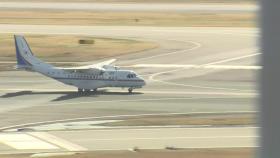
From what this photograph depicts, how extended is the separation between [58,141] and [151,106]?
17.5 metres

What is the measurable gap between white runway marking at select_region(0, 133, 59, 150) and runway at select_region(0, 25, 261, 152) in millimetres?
1502

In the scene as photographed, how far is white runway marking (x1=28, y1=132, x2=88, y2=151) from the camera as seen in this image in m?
37.9

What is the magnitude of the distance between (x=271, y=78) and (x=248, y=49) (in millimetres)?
94938

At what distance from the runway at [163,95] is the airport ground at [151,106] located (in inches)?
2.2

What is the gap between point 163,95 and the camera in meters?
63.3

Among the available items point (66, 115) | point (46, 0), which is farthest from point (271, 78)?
point (46, 0)

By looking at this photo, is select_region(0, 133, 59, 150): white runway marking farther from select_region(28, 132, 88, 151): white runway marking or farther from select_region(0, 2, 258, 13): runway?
select_region(0, 2, 258, 13): runway

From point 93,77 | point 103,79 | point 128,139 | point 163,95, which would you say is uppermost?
point 93,77

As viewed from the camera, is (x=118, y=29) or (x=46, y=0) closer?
(x=118, y=29)

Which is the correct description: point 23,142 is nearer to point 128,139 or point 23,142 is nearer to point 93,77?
point 128,139

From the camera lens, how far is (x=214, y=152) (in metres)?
34.3

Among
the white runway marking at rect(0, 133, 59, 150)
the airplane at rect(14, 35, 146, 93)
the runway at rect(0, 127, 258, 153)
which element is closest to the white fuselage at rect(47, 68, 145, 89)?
the airplane at rect(14, 35, 146, 93)

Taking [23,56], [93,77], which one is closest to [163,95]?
[93,77]

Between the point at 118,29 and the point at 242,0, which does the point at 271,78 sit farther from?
the point at 242,0
